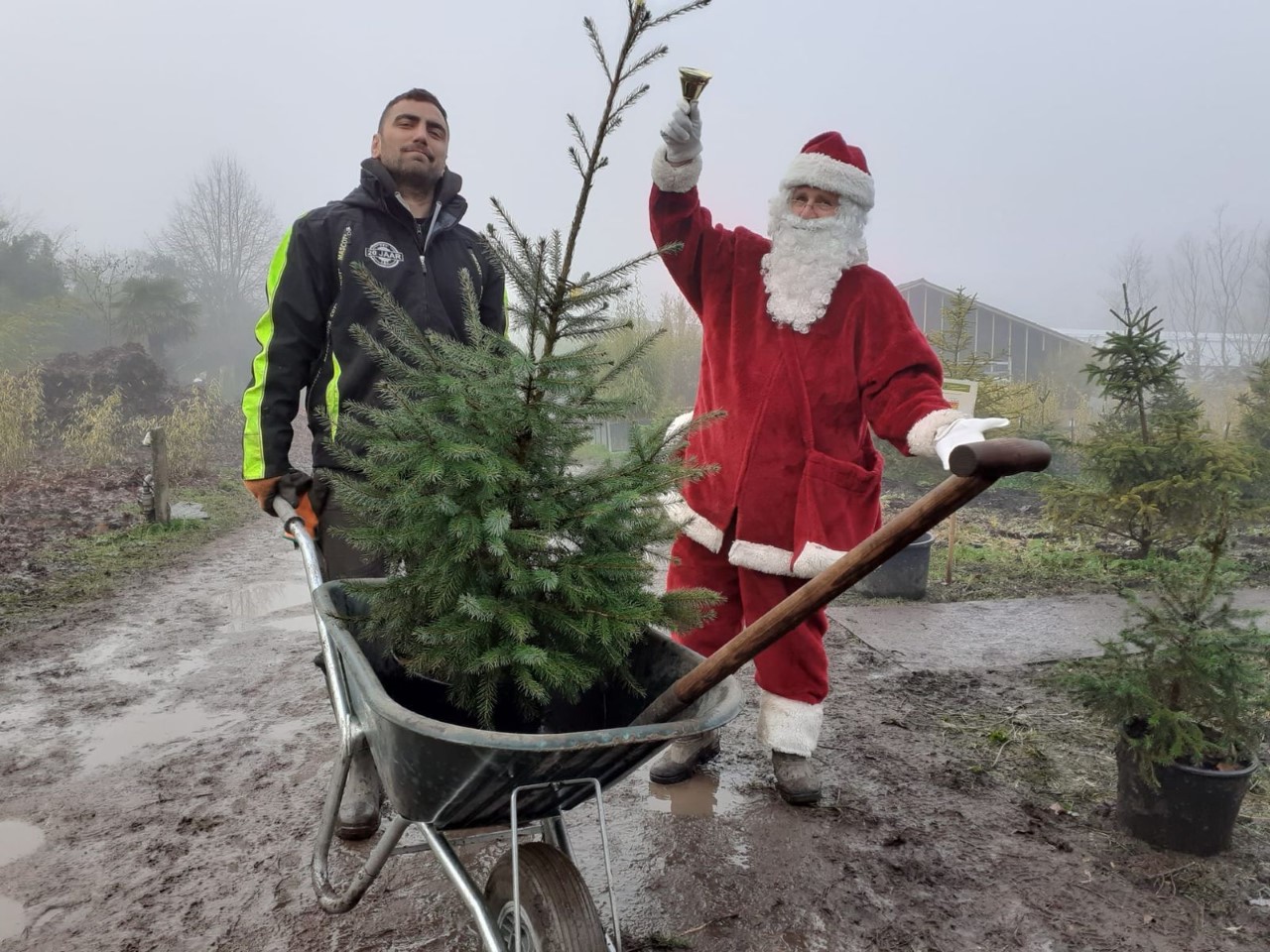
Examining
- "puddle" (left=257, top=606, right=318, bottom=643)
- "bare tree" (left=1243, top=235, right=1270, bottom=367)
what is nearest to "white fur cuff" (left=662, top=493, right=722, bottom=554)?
"puddle" (left=257, top=606, right=318, bottom=643)

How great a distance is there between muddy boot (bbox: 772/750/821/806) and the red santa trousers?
0.21 meters

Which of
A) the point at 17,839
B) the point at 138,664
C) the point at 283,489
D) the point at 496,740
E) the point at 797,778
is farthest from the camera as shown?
the point at 138,664

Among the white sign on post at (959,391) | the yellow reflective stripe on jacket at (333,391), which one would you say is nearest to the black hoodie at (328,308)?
the yellow reflective stripe on jacket at (333,391)

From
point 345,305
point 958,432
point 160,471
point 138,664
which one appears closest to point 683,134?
point 345,305

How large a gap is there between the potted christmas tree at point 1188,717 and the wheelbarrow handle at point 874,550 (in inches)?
68.9

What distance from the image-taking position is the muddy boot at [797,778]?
3.05 meters

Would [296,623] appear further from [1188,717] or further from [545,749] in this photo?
[1188,717]

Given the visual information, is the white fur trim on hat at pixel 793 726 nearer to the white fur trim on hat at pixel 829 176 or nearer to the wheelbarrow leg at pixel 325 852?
the wheelbarrow leg at pixel 325 852

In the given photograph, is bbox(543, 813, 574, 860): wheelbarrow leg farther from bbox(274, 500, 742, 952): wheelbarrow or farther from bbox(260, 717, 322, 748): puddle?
bbox(260, 717, 322, 748): puddle

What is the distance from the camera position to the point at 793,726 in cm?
307

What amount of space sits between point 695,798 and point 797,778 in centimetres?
36

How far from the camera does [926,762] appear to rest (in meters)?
3.46

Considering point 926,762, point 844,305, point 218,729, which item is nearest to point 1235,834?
point 926,762

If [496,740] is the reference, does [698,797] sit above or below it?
below
